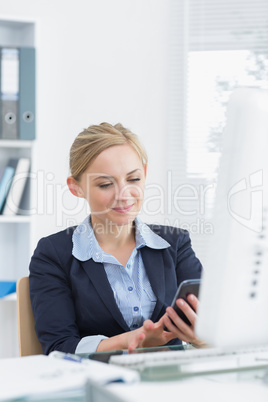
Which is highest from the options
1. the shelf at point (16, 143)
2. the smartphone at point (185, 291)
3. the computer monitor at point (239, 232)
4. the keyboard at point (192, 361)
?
the shelf at point (16, 143)

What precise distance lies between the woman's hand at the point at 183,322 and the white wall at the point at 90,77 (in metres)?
1.91

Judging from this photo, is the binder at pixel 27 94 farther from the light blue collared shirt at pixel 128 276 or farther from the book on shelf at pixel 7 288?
the light blue collared shirt at pixel 128 276

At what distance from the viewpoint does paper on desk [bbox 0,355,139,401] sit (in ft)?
2.70

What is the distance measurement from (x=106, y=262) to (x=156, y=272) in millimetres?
143

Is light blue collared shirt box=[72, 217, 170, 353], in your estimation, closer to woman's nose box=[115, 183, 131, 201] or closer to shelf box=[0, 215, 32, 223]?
woman's nose box=[115, 183, 131, 201]

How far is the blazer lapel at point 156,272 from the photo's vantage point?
158cm

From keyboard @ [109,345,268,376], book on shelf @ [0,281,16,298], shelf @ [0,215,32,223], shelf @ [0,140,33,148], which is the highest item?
shelf @ [0,140,33,148]

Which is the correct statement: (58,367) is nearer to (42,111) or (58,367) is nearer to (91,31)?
(42,111)

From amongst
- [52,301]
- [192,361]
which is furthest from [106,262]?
[192,361]

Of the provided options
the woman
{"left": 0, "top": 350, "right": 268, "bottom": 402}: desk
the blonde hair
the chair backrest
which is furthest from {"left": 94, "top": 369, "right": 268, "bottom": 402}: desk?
Answer: the blonde hair

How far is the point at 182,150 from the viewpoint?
333 centimetres

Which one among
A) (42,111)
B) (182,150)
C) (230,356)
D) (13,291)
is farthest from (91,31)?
(230,356)

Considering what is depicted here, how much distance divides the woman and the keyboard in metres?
0.36

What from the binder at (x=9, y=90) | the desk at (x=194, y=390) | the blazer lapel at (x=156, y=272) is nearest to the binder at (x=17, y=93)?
the binder at (x=9, y=90)
